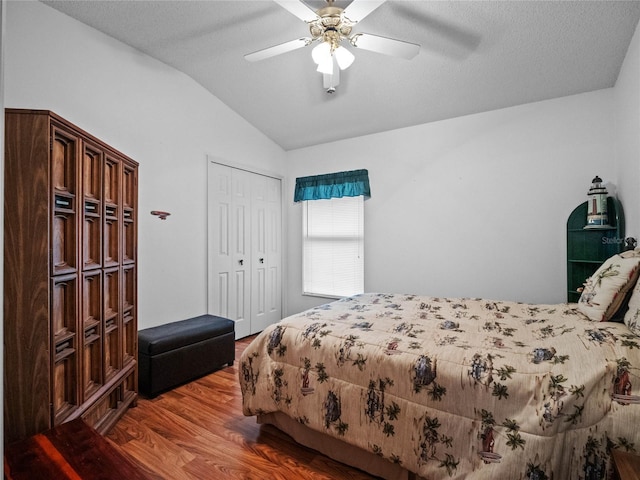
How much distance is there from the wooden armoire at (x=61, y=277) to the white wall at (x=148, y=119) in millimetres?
665

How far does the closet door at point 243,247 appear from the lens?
3.64 metres

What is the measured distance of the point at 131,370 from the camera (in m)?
2.37

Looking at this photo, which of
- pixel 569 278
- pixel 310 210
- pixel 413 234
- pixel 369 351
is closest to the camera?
pixel 369 351

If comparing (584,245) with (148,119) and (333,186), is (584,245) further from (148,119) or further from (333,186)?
(148,119)

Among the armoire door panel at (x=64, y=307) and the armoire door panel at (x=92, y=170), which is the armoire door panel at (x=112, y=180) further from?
the armoire door panel at (x=64, y=307)

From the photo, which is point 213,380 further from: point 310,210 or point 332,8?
point 332,8

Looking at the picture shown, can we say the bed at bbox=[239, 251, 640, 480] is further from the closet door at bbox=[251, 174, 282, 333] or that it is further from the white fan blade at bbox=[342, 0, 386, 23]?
the closet door at bbox=[251, 174, 282, 333]

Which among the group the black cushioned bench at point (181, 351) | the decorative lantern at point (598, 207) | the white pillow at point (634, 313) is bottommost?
the black cushioned bench at point (181, 351)

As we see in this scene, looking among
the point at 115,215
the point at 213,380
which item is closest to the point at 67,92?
the point at 115,215

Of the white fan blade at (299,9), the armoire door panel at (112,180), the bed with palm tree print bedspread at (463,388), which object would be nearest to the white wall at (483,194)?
the bed with palm tree print bedspread at (463,388)

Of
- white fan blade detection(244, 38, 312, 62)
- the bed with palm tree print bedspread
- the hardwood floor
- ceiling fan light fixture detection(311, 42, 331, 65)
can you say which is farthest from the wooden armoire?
ceiling fan light fixture detection(311, 42, 331, 65)

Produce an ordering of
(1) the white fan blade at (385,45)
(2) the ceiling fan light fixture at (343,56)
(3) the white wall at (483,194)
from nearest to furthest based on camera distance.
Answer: (1) the white fan blade at (385,45)
(2) the ceiling fan light fixture at (343,56)
(3) the white wall at (483,194)

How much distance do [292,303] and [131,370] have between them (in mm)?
2468

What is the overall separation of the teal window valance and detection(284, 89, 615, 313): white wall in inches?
4.5
